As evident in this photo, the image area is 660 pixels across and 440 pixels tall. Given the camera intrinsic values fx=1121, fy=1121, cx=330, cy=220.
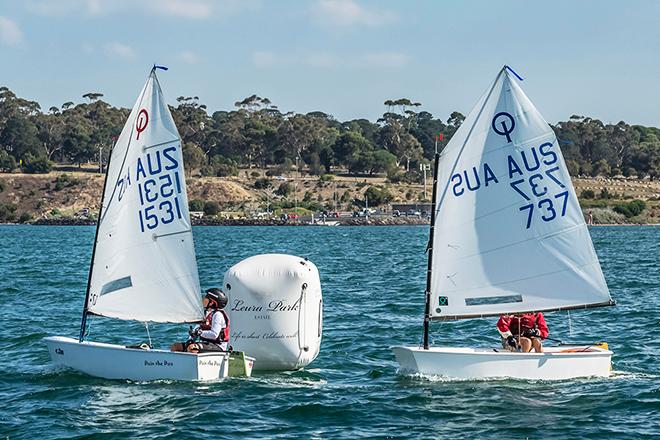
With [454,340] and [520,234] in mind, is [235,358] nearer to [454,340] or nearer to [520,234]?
[520,234]

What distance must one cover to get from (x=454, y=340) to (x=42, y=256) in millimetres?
51985

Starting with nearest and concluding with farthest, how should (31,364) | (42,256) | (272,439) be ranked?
(272,439) < (31,364) < (42,256)

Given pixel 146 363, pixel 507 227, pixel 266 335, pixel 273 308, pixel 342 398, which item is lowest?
pixel 342 398

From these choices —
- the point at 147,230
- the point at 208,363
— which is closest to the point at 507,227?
the point at 208,363

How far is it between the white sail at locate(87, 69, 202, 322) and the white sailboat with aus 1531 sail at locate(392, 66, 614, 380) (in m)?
4.91

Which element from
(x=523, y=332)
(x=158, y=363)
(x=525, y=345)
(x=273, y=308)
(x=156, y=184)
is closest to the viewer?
(x=158, y=363)

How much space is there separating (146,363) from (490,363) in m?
7.02

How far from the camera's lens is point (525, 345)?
23641mm

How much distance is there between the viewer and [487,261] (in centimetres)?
2412

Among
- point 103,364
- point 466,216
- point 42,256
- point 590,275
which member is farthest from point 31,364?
point 42,256

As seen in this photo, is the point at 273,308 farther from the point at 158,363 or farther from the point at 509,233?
the point at 509,233

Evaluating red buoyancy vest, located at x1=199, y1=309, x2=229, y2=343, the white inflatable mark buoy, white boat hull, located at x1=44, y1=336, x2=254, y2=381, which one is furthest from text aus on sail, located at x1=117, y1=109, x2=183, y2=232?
white boat hull, located at x1=44, y1=336, x2=254, y2=381

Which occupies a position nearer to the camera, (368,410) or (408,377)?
(368,410)

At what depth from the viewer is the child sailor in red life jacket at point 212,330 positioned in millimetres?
22625
